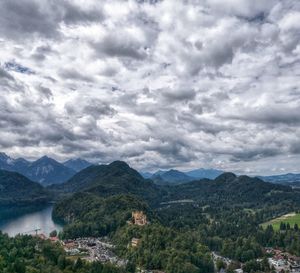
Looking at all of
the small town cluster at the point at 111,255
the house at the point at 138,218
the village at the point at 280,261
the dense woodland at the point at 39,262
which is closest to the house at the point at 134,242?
the small town cluster at the point at 111,255

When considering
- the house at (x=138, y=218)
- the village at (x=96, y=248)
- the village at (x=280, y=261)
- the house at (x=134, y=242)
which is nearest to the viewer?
the village at (x=280, y=261)

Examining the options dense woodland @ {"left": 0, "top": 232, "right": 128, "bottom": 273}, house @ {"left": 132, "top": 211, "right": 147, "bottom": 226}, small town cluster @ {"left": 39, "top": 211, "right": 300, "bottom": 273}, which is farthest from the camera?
house @ {"left": 132, "top": 211, "right": 147, "bottom": 226}

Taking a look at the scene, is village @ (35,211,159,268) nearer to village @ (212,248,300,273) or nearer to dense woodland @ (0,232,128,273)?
dense woodland @ (0,232,128,273)

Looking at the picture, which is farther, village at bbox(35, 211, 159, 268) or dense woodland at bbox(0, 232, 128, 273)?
village at bbox(35, 211, 159, 268)

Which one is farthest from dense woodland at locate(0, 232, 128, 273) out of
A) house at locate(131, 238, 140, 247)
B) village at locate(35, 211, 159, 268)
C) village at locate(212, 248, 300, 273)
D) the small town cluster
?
village at locate(212, 248, 300, 273)

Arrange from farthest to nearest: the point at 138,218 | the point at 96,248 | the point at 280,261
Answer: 1. the point at 138,218
2. the point at 96,248
3. the point at 280,261

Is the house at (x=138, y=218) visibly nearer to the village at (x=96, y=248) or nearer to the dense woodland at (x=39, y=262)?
the village at (x=96, y=248)

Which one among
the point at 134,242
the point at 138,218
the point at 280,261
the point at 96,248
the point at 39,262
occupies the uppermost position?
the point at 138,218

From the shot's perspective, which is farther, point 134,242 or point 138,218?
point 138,218

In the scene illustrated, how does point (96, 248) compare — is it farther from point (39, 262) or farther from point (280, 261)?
point (280, 261)

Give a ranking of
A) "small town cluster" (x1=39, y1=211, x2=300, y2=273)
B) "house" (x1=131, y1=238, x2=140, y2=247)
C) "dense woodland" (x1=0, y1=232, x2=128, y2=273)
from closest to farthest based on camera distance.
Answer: "dense woodland" (x1=0, y1=232, x2=128, y2=273) < "small town cluster" (x1=39, y1=211, x2=300, y2=273) < "house" (x1=131, y1=238, x2=140, y2=247)

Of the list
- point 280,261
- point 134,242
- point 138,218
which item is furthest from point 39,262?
point 138,218
